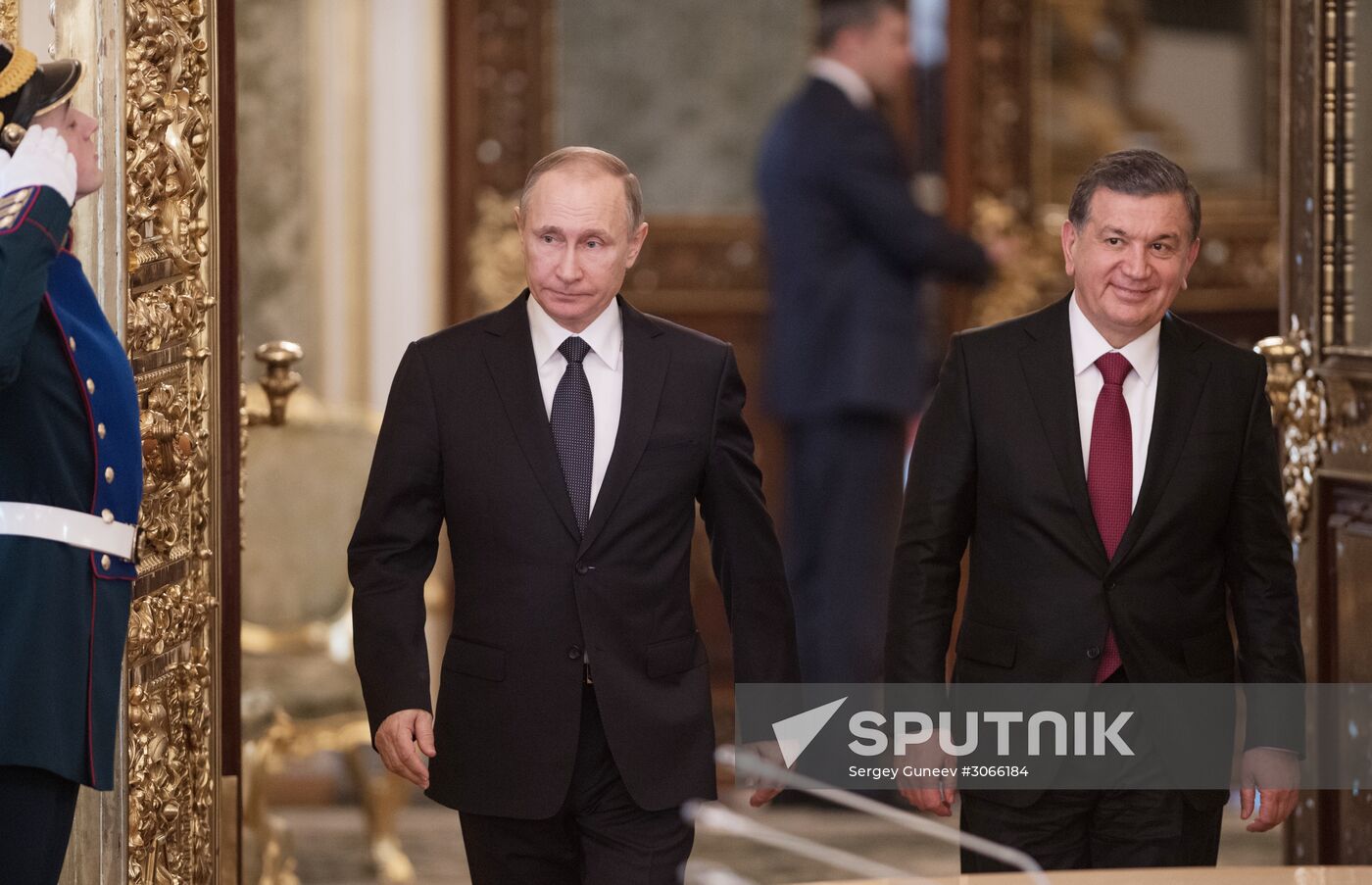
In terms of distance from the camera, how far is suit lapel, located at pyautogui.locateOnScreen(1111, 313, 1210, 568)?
254 centimetres

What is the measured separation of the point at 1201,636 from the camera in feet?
8.49

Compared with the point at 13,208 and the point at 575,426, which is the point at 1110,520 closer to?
the point at 575,426

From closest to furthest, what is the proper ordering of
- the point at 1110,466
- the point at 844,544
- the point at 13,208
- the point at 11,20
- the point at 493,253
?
the point at 13,208 → the point at 1110,466 → the point at 11,20 → the point at 844,544 → the point at 493,253

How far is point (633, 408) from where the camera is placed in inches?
99.8

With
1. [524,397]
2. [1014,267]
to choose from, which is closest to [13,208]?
[524,397]

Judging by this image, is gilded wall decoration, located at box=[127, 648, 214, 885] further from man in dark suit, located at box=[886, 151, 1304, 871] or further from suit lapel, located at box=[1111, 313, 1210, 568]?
suit lapel, located at box=[1111, 313, 1210, 568]

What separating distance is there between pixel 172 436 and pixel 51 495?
0.67 m

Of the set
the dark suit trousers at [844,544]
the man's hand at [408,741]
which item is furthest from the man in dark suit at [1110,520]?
the dark suit trousers at [844,544]

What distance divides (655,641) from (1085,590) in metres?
0.57

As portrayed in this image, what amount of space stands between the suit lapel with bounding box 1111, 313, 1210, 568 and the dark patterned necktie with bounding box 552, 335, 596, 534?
2.30ft

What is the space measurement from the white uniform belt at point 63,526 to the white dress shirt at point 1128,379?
1258mm

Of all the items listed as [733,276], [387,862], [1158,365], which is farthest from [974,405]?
[733,276]

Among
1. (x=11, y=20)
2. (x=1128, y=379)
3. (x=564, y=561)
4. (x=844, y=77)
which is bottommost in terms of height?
(x=564, y=561)

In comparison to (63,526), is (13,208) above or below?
above
